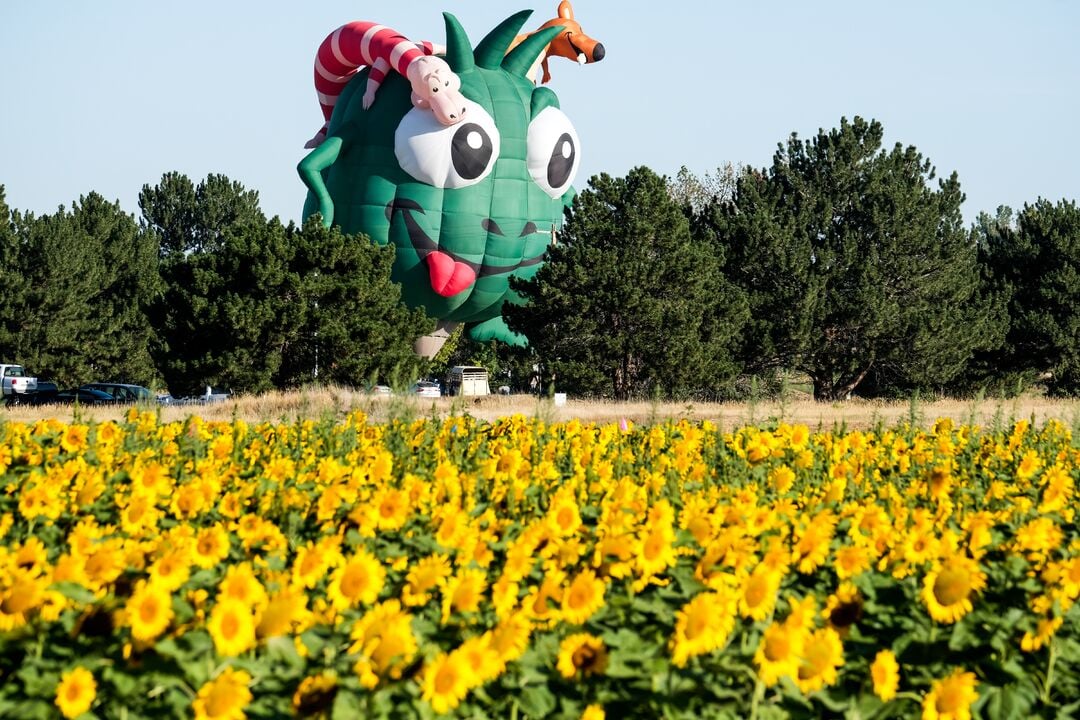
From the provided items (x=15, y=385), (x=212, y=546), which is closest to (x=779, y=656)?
(x=212, y=546)

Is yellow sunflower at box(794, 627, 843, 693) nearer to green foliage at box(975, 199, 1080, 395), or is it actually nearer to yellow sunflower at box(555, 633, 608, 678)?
yellow sunflower at box(555, 633, 608, 678)

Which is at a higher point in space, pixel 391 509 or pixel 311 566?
pixel 391 509

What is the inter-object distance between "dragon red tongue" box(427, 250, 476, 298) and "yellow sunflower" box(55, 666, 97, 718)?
3476 centimetres

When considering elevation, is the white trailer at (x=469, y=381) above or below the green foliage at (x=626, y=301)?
below

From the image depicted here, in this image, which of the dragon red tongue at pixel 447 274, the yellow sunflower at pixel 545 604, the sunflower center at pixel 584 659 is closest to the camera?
the sunflower center at pixel 584 659

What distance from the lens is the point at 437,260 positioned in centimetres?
3806

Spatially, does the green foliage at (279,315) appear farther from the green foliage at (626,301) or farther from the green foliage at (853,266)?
the green foliage at (853,266)

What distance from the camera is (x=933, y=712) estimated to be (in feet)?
12.3

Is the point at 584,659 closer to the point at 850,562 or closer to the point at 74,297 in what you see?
the point at 850,562

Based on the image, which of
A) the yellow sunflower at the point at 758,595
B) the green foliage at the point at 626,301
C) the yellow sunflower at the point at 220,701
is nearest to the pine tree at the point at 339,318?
the green foliage at the point at 626,301

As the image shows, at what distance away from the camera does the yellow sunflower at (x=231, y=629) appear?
355 cm

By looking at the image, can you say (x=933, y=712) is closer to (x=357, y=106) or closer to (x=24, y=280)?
(x=357, y=106)

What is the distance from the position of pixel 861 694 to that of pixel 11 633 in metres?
2.72

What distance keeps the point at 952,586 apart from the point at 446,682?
1978mm
